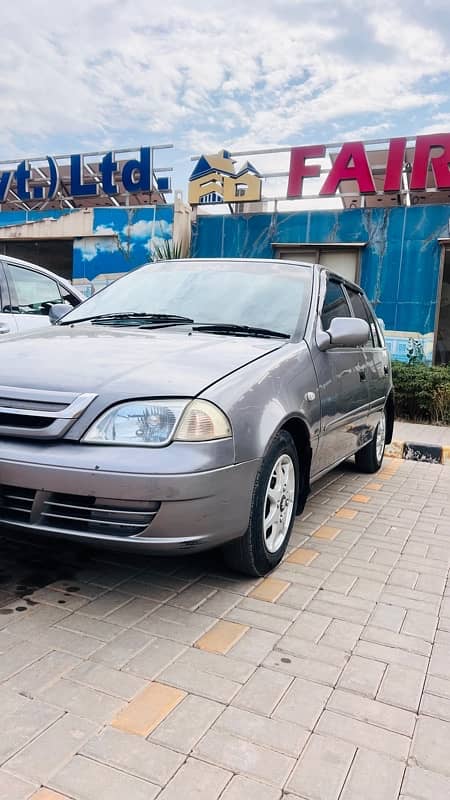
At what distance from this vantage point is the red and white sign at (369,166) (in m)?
10.6

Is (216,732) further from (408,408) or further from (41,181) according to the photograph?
(41,181)

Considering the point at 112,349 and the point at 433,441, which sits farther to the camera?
the point at 433,441

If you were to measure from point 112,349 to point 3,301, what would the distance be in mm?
3225

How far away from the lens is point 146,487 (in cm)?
230

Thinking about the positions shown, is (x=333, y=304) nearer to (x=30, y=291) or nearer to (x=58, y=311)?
(x=58, y=311)

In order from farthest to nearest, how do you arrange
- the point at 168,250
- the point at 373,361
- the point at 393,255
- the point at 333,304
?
the point at 168,250 < the point at 393,255 < the point at 373,361 < the point at 333,304

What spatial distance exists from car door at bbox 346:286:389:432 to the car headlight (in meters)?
2.59

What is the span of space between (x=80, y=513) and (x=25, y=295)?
410 centimetres

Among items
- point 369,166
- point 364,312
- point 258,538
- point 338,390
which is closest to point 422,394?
point 364,312

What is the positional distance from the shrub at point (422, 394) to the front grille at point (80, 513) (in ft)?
23.1

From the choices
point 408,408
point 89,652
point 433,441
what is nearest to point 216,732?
point 89,652

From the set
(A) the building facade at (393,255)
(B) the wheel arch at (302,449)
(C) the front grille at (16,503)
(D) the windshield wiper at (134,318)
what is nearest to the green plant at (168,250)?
A: (A) the building facade at (393,255)

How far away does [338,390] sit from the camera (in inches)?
151

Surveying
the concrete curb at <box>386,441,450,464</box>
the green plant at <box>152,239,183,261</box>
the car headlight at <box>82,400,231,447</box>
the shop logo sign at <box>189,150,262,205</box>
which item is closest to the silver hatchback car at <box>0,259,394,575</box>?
the car headlight at <box>82,400,231,447</box>
